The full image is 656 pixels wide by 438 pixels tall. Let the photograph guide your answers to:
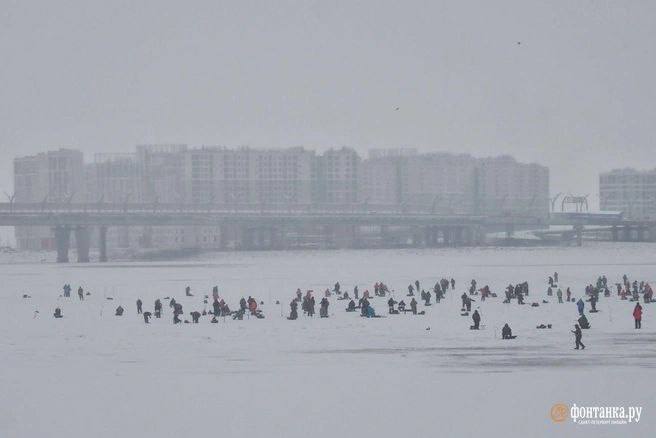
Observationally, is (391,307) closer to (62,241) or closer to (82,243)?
(62,241)

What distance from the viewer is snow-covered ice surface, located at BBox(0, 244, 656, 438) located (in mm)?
28203

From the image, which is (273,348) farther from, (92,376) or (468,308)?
(468,308)

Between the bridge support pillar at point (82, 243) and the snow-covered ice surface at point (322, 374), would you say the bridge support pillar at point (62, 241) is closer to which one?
the bridge support pillar at point (82, 243)

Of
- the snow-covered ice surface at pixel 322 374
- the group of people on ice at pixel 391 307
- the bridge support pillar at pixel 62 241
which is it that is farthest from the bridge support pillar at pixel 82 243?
the snow-covered ice surface at pixel 322 374

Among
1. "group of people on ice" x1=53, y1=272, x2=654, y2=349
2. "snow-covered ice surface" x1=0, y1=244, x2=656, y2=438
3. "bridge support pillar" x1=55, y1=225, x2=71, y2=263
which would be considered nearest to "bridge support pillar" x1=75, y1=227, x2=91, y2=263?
"bridge support pillar" x1=55, y1=225, x2=71, y2=263

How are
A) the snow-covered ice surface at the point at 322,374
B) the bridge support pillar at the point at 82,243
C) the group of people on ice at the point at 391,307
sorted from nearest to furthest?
1. the snow-covered ice surface at the point at 322,374
2. the group of people on ice at the point at 391,307
3. the bridge support pillar at the point at 82,243

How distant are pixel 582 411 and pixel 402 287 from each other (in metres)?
50.4

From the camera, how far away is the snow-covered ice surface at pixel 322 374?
92.5ft

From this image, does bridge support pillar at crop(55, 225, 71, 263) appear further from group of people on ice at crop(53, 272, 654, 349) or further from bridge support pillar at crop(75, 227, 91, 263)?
group of people on ice at crop(53, 272, 654, 349)

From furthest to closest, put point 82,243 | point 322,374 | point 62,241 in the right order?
point 82,243 → point 62,241 → point 322,374

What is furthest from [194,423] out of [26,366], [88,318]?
[88,318]

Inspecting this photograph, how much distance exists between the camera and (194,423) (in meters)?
28.4

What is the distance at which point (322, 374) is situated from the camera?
35.2m

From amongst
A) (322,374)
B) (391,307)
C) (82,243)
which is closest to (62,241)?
(82,243)
